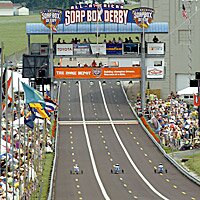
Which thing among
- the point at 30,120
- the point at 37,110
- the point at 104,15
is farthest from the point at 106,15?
the point at 30,120

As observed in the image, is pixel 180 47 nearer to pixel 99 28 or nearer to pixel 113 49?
pixel 99 28

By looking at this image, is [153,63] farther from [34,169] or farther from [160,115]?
[34,169]

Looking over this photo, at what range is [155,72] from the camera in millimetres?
104438

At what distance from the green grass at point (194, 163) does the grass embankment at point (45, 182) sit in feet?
31.0

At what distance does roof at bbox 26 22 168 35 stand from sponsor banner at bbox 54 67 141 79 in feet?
13.5

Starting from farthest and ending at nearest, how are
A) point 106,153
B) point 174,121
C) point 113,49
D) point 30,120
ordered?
point 113,49 → point 174,121 → point 106,153 → point 30,120

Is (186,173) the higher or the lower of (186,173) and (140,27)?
the lower

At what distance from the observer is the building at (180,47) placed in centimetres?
11688

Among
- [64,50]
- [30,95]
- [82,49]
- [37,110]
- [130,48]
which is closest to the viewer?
[30,95]

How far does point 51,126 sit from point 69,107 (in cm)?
1518

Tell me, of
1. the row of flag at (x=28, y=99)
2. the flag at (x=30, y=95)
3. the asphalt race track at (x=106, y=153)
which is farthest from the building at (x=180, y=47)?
the flag at (x=30, y=95)

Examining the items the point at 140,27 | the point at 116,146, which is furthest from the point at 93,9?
the point at 116,146

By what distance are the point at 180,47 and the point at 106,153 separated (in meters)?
37.2

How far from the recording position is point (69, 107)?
107312 millimetres
